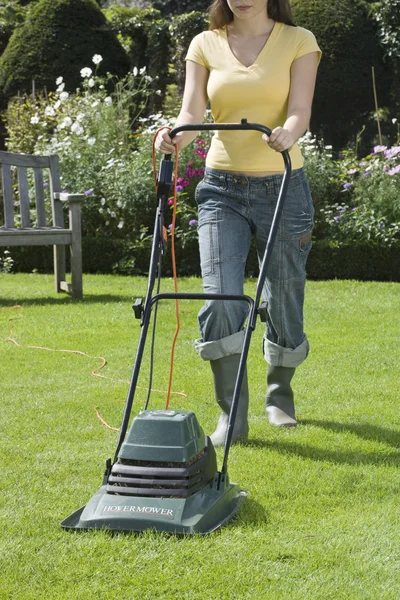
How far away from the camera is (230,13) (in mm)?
3777

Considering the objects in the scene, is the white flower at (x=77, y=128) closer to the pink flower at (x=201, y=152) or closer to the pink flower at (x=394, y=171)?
the pink flower at (x=201, y=152)

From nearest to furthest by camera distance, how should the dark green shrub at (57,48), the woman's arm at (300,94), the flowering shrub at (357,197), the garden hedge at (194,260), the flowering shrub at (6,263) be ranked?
the woman's arm at (300,94), the garden hedge at (194,260), the flowering shrub at (357,197), the flowering shrub at (6,263), the dark green shrub at (57,48)

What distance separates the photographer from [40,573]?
258 cm

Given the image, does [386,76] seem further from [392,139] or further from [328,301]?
[328,301]

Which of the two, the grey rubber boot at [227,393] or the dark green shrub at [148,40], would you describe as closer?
the grey rubber boot at [227,393]

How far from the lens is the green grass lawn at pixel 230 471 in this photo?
255cm

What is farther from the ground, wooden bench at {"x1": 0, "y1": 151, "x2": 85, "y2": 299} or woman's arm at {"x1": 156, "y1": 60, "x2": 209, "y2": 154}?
woman's arm at {"x1": 156, "y1": 60, "x2": 209, "y2": 154}

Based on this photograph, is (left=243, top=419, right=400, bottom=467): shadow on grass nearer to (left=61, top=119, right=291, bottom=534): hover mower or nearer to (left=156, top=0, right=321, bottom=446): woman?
(left=156, top=0, right=321, bottom=446): woman

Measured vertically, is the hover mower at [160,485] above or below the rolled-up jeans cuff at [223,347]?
below

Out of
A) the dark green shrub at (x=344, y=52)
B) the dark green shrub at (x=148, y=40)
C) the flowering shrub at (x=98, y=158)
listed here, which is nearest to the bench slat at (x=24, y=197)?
the flowering shrub at (x=98, y=158)

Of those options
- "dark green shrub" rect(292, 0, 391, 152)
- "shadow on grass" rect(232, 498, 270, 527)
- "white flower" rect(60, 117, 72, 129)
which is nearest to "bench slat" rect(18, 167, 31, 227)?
"white flower" rect(60, 117, 72, 129)

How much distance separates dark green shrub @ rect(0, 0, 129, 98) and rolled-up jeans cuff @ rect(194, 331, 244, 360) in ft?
33.9

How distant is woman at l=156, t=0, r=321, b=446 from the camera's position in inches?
144

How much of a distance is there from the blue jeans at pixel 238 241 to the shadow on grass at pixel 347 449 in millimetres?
402
